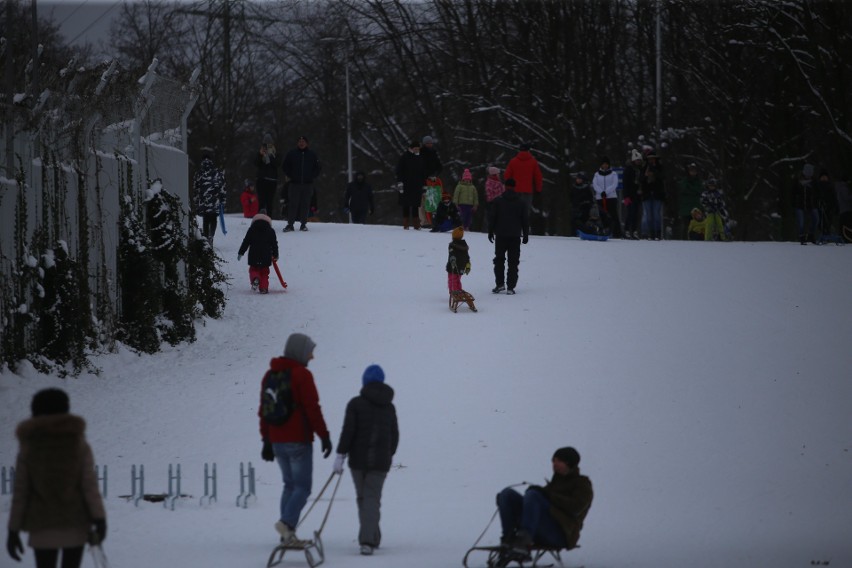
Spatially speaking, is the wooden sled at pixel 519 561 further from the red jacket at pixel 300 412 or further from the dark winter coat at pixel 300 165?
the dark winter coat at pixel 300 165

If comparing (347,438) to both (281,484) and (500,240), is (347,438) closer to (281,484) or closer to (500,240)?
(281,484)

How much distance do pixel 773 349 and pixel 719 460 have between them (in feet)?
15.7

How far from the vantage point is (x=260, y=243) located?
21.9 metres

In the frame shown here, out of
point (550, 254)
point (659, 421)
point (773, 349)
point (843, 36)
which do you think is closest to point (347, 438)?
point (659, 421)

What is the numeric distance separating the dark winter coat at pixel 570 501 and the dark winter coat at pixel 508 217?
11.8 metres

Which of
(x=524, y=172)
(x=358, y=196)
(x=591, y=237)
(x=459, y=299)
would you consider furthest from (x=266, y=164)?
(x=459, y=299)

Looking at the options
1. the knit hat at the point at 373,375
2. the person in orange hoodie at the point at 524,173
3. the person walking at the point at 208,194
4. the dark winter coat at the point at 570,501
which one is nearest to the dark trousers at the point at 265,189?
the person walking at the point at 208,194

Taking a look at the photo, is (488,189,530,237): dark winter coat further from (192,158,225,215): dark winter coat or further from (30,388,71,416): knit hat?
(30,388,71,416): knit hat

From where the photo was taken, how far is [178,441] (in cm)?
1460

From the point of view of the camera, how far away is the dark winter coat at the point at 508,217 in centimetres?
2146

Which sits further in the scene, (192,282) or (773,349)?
(192,282)

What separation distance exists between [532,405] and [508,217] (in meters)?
6.20

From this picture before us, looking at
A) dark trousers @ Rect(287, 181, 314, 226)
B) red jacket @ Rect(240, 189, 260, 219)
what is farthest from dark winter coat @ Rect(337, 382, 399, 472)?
red jacket @ Rect(240, 189, 260, 219)

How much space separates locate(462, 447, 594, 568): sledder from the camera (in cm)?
953
